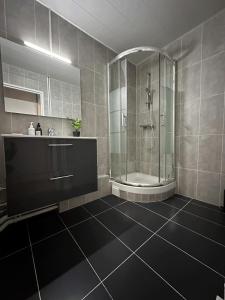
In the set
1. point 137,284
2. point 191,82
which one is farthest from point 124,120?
point 137,284

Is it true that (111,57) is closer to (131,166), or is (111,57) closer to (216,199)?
(131,166)

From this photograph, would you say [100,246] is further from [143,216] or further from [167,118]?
[167,118]

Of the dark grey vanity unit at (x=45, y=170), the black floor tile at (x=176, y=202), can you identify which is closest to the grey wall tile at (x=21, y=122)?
the dark grey vanity unit at (x=45, y=170)

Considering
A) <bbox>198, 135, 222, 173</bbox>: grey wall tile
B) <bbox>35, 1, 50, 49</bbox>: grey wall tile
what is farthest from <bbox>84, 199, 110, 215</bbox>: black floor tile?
<bbox>35, 1, 50, 49</bbox>: grey wall tile

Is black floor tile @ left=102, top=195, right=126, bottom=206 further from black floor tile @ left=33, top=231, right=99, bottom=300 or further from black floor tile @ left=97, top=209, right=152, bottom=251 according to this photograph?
black floor tile @ left=33, top=231, right=99, bottom=300

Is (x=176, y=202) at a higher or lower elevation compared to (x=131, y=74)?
lower

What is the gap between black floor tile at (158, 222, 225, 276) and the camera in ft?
2.88

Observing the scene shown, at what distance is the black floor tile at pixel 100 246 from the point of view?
0.88 meters

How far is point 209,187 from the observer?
5.62 ft

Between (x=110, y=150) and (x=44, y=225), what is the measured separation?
1259 mm

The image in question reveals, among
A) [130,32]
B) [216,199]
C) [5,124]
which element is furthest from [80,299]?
[130,32]

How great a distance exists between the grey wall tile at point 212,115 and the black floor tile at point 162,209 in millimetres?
1032

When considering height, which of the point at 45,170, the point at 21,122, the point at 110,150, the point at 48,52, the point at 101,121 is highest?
the point at 48,52

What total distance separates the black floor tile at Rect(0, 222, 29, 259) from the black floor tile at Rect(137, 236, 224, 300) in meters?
0.91
